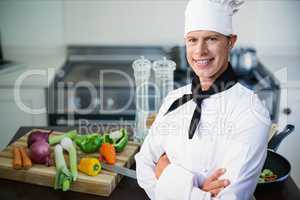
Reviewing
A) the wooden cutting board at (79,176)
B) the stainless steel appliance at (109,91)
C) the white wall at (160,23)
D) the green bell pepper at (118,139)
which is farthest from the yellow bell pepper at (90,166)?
the white wall at (160,23)

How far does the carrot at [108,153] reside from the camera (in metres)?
0.98

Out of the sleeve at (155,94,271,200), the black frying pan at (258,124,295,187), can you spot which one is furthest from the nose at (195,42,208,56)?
the black frying pan at (258,124,295,187)

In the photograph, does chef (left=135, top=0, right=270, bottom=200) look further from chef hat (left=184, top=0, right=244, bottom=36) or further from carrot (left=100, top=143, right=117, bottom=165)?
carrot (left=100, top=143, right=117, bottom=165)

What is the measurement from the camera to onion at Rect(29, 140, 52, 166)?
976 millimetres

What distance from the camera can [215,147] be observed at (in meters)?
0.73

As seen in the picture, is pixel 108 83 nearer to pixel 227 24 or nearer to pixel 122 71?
pixel 122 71

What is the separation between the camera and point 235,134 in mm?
701

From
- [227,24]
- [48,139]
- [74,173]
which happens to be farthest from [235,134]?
[48,139]

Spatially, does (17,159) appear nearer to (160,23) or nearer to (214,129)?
(214,129)

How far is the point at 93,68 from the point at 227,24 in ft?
4.92

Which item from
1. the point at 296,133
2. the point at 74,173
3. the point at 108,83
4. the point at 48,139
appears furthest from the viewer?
the point at 108,83

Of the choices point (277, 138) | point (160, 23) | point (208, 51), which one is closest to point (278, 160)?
point (277, 138)

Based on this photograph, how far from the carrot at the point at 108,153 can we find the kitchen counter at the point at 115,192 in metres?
0.07

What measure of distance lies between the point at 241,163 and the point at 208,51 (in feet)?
0.76
